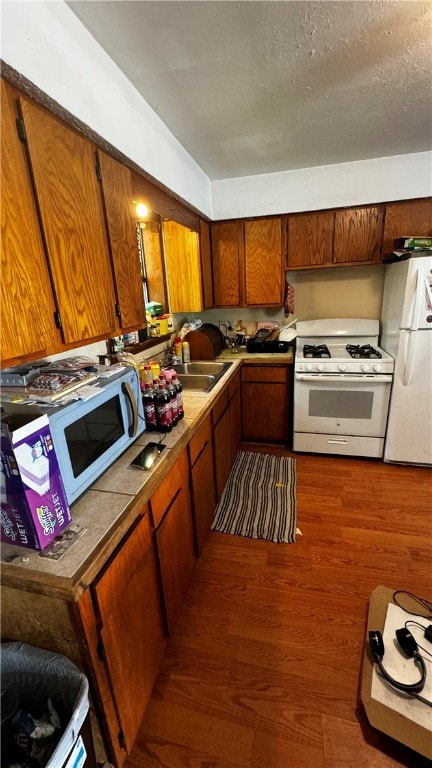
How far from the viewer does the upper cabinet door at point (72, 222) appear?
38.4 inches

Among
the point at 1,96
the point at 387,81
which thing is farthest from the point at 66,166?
the point at 387,81

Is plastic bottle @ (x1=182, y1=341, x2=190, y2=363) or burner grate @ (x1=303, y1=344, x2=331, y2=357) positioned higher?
plastic bottle @ (x1=182, y1=341, x2=190, y2=363)

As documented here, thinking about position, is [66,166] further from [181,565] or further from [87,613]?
[181,565]

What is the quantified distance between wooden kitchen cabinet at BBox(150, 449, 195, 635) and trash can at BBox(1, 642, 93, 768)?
1.47 feet

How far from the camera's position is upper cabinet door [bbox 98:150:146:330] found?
1319 mm

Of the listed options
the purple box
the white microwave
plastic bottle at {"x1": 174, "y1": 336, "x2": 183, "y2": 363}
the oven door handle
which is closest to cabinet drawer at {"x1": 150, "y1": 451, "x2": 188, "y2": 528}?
the white microwave

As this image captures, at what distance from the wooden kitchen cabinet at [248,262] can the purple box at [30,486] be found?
2.47 metres

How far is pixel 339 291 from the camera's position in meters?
3.09

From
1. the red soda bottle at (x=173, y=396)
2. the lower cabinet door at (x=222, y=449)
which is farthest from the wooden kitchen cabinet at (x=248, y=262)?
the red soda bottle at (x=173, y=396)

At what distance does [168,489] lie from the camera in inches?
51.6

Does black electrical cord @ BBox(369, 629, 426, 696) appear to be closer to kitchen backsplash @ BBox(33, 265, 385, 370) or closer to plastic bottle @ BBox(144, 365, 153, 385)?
plastic bottle @ BBox(144, 365, 153, 385)

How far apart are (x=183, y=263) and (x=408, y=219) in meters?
1.83

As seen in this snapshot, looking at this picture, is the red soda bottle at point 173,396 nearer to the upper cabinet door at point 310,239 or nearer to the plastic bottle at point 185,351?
the plastic bottle at point 185,351

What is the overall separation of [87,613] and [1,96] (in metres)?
1.35
